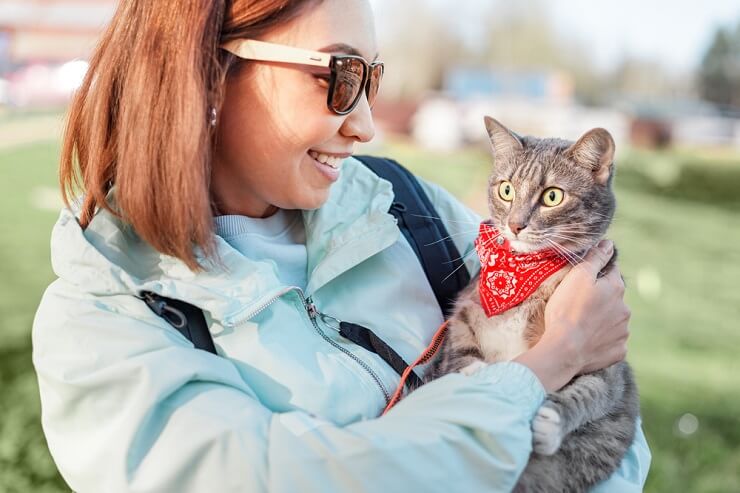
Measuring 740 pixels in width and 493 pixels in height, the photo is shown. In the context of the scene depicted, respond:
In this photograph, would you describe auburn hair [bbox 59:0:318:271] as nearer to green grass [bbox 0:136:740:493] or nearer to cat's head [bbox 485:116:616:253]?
Answer: cat's head [bbox 485:116:616:253]

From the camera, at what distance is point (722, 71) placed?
1101 cm

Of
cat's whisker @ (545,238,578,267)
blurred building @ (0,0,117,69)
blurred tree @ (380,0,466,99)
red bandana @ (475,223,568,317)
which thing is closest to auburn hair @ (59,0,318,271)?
red bandana @ (475,223,568,317)

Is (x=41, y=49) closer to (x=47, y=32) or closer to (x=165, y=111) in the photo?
(x=47, y=32)

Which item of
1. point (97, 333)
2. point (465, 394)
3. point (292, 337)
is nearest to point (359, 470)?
point (465, 394)

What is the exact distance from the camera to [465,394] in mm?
1521

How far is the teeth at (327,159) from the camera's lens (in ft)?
6.26

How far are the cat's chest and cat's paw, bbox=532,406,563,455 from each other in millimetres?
364

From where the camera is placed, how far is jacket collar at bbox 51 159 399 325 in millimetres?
1603

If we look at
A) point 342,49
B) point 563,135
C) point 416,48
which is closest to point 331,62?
point 342,49

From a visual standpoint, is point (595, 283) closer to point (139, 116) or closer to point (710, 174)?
point (139, 116)

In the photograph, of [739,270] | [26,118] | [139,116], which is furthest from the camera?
[739,270]

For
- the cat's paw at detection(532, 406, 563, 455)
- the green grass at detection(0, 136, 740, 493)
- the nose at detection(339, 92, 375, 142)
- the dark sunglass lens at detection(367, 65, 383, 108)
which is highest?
the dark sunglass lens at detection(367, 65, 383, 108)

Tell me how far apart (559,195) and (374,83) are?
0.60 m

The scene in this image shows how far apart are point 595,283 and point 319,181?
733 millimetres
